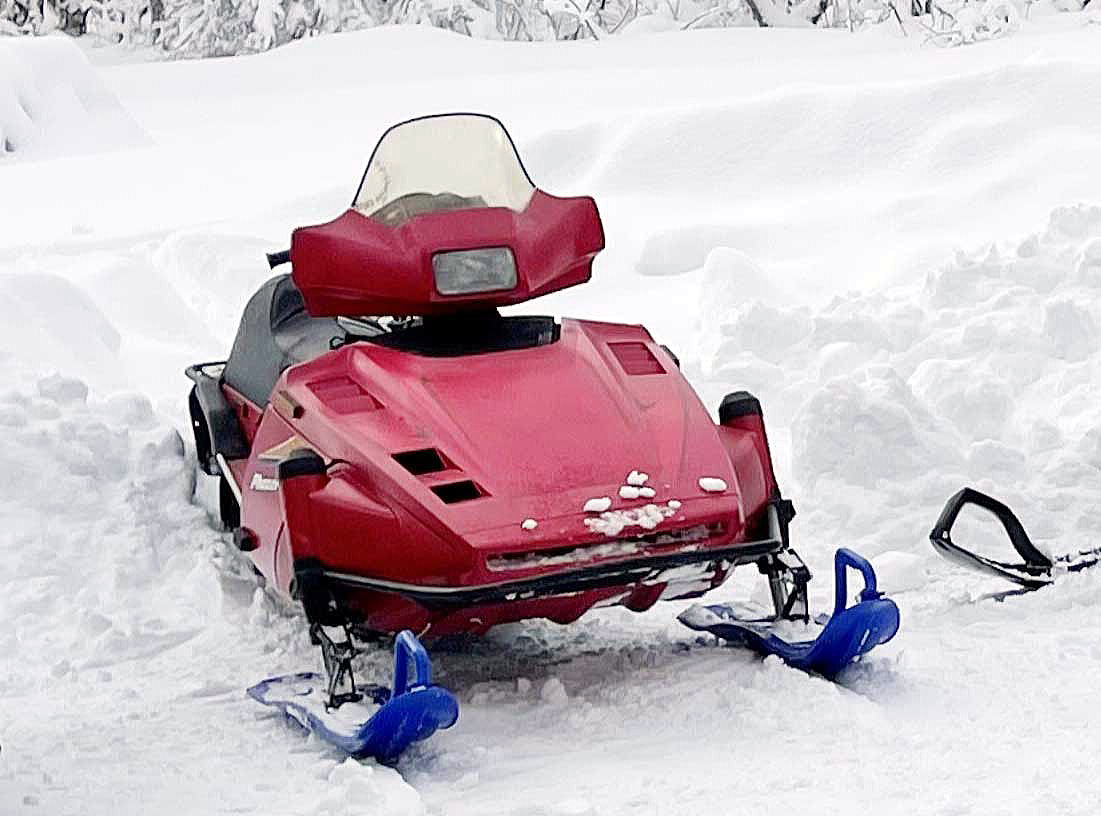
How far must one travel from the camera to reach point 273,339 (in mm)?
4770

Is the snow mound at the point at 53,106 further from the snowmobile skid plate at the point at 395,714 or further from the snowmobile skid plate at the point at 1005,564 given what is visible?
the snowmobile skid plate at the point at 395,714

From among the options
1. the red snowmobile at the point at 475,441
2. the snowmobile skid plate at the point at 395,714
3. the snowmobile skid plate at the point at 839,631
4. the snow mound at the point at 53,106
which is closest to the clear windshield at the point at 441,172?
the red snowmobile at the point at 475,441

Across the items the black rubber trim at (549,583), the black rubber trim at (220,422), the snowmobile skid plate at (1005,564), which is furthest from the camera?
the black rubber trim at (220,422)

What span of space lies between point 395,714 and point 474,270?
1.18 metres

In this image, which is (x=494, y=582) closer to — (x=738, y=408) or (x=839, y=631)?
(x=839, y=631)

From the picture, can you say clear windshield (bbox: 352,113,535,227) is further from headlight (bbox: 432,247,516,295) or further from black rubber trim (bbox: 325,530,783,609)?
black rubber trim (bbox: 325,530,783,609)

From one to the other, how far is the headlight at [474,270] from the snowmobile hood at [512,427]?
0.52 ft

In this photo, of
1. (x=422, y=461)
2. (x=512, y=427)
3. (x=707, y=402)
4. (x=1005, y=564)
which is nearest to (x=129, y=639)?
(x=422, y=461)

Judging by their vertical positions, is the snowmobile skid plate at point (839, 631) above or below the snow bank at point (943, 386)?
above

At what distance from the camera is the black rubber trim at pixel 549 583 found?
3.54m

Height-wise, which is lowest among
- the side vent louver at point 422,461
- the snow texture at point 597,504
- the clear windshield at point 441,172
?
the side vent louver at point 422,461

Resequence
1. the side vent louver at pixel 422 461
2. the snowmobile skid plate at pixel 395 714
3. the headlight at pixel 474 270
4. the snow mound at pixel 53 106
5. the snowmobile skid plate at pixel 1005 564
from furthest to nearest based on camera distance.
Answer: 1. the snow mound at pixel 53 106
2. the snowmobile skid plate at pixel 1005 564
3. the headlight at pixel 474 270
4. the side vent louver at pixel 422 461
5. the snowmobile skid plate at pixel 395 714

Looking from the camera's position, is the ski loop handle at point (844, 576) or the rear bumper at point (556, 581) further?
the ski loop handle at point (844, 576)

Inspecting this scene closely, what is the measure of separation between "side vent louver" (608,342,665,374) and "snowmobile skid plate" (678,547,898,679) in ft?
1.90
